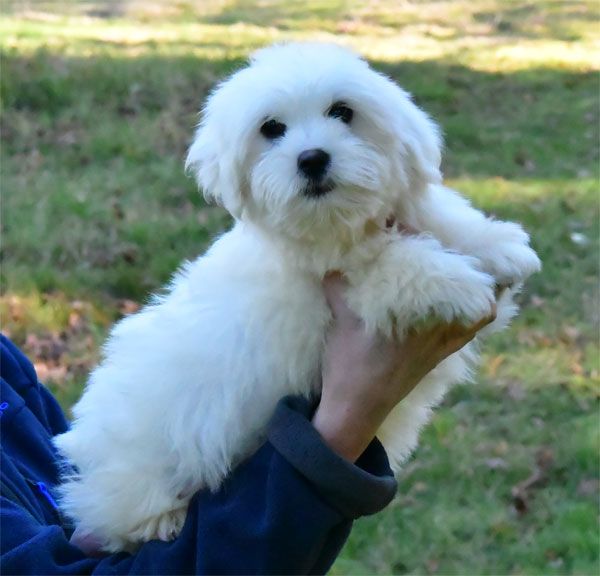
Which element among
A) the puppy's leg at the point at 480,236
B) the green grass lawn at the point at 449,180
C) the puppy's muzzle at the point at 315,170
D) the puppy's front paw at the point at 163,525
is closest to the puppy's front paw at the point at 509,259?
the puppy's leg at the point at 480,236

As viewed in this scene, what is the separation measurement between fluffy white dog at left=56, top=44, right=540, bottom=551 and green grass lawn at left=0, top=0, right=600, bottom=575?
1823mm

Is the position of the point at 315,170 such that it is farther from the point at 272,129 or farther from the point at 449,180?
the point at 449,180

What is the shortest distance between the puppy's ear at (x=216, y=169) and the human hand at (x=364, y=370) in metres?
0.36

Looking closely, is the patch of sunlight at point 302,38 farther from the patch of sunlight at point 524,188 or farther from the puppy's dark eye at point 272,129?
the puppy's dark eye at point 272,129

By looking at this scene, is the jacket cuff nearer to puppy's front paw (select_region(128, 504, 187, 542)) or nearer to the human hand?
the human hand

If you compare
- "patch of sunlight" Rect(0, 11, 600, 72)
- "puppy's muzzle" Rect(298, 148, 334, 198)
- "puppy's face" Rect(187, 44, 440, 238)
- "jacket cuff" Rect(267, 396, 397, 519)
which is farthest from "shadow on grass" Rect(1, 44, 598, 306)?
"jacket cuff" Rect(267, 396, 397, 519)

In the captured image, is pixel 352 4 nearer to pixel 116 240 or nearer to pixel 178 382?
pixel 116 240

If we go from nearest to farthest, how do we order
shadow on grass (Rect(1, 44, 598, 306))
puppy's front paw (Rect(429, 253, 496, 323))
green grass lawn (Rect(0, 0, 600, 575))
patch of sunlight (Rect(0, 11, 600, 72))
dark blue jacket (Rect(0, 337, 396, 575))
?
dark blue jacket (Rect(0, 337, 396, 575)) → puppy's front paw (Rect(429, 253, 496, 323)) → green grass lawn (Rect(0, 0, 600, 575)) → shadow on grass (Rect(1, 44, 598, 306)) → patch of sunlight (Rect(0, 11, 600, 72))

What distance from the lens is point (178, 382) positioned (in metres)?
2.33

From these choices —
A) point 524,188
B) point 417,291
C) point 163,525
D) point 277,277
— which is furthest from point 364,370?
point 524,188

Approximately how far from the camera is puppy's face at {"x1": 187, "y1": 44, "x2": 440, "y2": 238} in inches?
Result: 90.0

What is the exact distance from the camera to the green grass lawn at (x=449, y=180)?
170 inches

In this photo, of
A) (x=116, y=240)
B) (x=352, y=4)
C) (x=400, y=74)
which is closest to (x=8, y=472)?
(x=116, y=240)

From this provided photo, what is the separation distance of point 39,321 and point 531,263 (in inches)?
142
